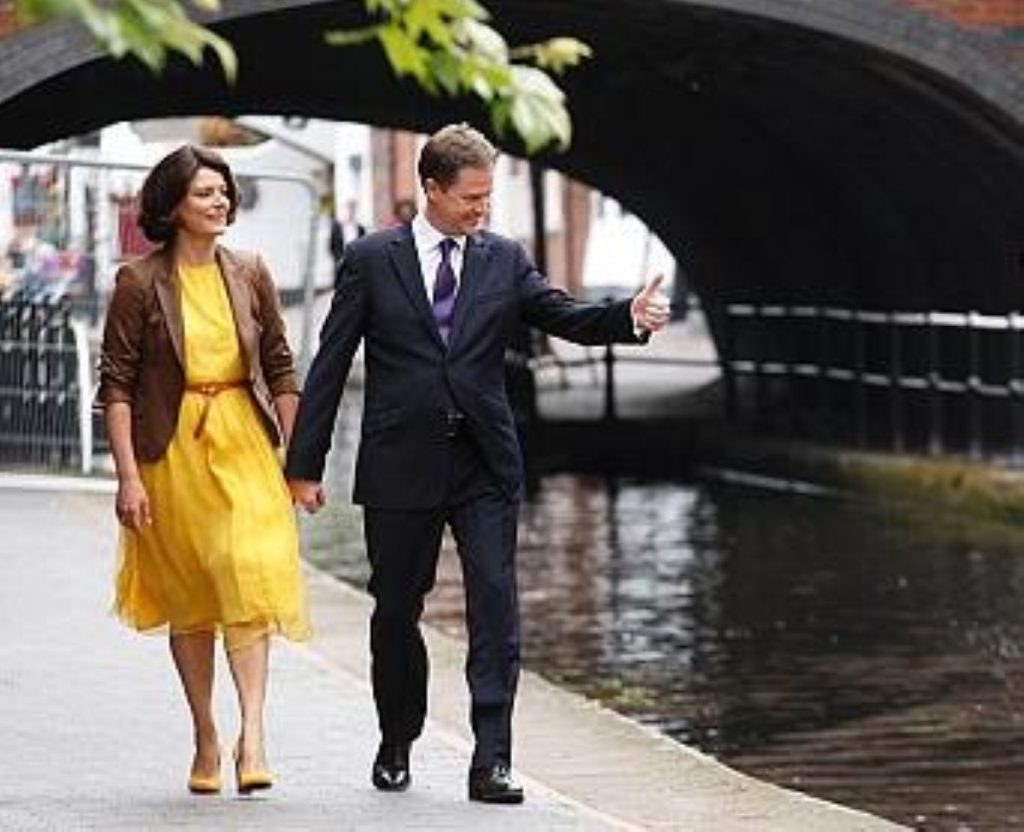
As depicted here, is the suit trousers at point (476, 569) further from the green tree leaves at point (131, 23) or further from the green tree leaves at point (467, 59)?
the green tree leaves at point (131, 23)

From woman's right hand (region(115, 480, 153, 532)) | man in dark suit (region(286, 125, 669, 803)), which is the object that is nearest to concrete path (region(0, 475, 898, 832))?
man in dark suit (region(286, 125, 669, 803))

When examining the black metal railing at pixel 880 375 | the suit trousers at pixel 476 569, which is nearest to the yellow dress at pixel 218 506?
the suit trousers at pixel 476 569

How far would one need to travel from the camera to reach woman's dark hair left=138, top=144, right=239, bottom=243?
313 inches

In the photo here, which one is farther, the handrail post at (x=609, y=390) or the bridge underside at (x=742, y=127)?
the handrail post at (x=609, y=390)

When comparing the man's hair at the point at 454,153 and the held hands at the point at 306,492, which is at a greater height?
the man's hair at the point at 454,153

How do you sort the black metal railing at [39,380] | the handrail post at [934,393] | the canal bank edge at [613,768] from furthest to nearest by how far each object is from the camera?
the handrail post at [934,393] → the black metal railing at [39,380] → the canal bank edge at [613,768]

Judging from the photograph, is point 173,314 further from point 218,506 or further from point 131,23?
Answer: point 131,23

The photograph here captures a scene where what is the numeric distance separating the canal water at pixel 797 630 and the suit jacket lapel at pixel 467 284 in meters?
2.66

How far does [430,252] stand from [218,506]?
0.80 m

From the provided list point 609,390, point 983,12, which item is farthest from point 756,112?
point 983,12

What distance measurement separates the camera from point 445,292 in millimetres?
8156

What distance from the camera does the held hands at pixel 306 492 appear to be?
8.10m

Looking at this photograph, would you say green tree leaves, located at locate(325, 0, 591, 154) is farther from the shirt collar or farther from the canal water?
the canal water

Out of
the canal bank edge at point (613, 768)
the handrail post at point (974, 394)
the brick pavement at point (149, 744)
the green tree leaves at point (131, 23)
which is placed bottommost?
the canal bank edge at point (613, 768)
